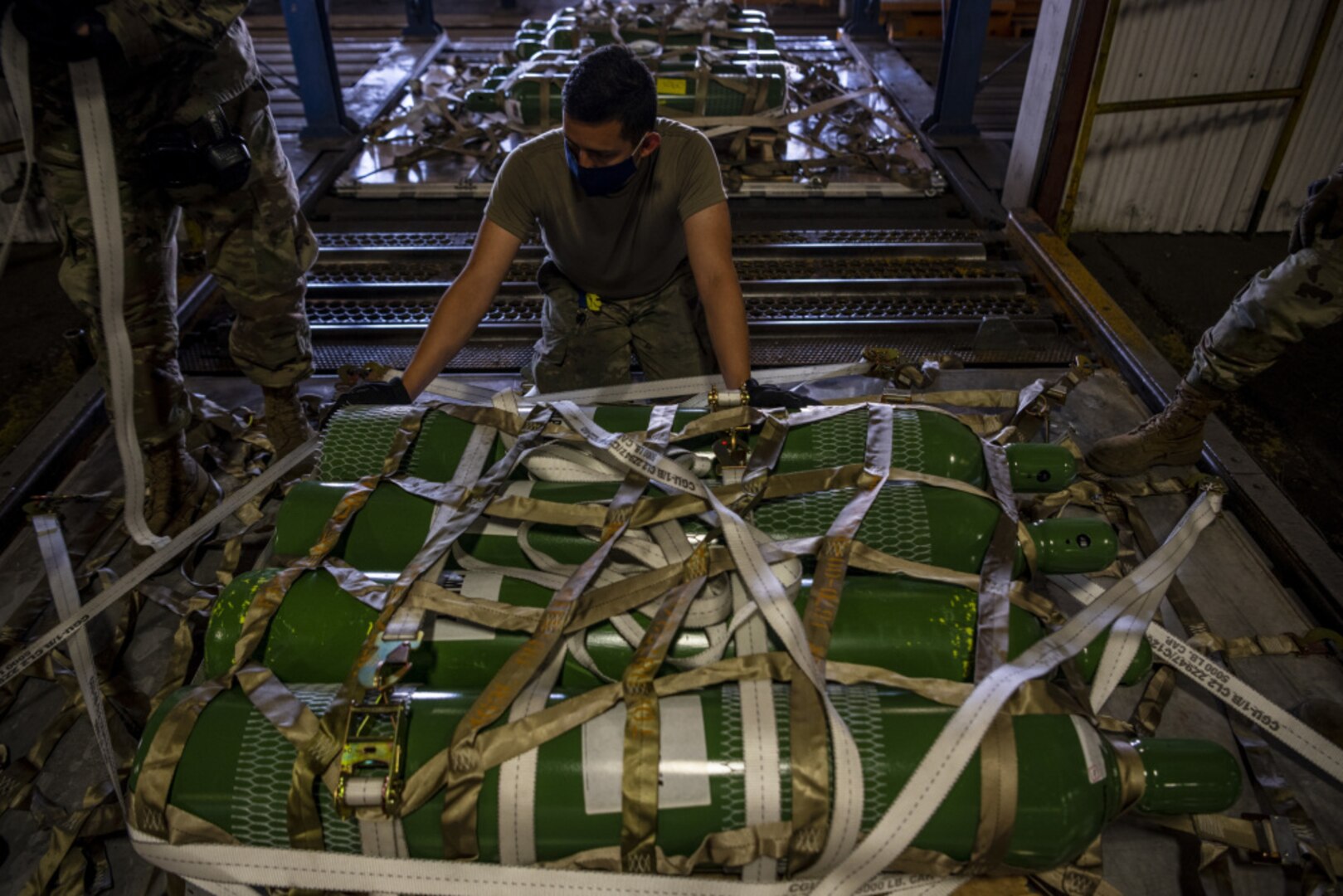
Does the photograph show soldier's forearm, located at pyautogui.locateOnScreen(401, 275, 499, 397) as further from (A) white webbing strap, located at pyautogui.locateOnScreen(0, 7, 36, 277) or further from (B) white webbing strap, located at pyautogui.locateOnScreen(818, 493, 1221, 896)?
(B) white webbing strap, located at pyautogui.locateOnScreen(818, 493, 1221, 896)

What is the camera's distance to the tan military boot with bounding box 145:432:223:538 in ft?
9.11

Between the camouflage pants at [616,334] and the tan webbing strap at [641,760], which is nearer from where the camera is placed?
the tan webbing strap at [641,760]

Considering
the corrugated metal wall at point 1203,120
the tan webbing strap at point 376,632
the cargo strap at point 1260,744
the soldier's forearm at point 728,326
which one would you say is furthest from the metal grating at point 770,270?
the tan webbing strap at point 376,632

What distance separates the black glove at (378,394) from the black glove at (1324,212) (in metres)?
2.88

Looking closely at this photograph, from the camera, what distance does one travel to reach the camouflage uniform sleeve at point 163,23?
2135 millimetres

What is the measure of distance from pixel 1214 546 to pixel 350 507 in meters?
2.72

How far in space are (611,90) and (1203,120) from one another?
160 inches

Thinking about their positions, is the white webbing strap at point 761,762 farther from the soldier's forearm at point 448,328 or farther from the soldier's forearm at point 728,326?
the soldier's forearm at point 448,328

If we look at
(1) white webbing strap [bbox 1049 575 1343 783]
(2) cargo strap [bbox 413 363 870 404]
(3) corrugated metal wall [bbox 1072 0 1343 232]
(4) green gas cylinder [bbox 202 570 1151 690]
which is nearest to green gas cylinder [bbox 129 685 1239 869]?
(4) green gas cylinder [bbox 202 570 1151 690]

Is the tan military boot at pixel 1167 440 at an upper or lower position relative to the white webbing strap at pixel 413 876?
lower

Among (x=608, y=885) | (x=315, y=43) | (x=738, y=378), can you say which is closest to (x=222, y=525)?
(x=738, y=378)

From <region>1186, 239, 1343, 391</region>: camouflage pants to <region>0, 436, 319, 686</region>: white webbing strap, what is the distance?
9.81ft

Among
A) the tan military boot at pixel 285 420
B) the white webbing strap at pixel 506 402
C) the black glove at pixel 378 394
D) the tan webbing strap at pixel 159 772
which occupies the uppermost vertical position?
the white webbing strap at pixel 506 402

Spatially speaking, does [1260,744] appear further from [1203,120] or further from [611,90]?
[1203,120]
